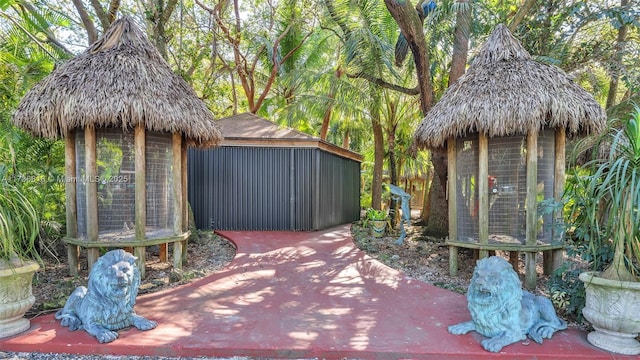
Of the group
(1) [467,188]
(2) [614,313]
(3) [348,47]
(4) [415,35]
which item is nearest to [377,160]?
(3) [348,47]

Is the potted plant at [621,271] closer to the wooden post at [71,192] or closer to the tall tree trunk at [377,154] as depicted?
the wooden post at [71,192]

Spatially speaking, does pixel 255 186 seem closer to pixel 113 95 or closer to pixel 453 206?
pixel 113 95

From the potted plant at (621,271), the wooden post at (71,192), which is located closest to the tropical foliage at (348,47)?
the wooden post at (71,192)

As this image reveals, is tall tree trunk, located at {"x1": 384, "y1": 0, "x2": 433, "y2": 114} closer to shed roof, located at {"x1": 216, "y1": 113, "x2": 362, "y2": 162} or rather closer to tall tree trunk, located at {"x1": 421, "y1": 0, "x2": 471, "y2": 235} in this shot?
tall tree trunk, located at {"x1": 421, "y1": 0, "x2": 471, "y2": 235}

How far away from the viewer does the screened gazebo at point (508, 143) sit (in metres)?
4.46

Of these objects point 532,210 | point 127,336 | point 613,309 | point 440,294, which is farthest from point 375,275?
point 127,336

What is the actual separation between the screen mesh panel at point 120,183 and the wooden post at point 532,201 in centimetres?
500

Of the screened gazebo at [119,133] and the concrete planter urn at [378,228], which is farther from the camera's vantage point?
the concrete planter urn at [378,228]

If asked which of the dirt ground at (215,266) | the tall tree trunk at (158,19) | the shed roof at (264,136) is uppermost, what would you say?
the tall tree trunk at (158,19)

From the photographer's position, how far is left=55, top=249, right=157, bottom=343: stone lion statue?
10.0 feet

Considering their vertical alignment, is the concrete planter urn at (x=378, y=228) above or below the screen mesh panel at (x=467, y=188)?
below

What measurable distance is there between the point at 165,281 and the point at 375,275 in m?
2.92

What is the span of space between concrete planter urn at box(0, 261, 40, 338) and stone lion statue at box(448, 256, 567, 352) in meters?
3.92

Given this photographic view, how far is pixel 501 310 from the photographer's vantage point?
9.84 ft
